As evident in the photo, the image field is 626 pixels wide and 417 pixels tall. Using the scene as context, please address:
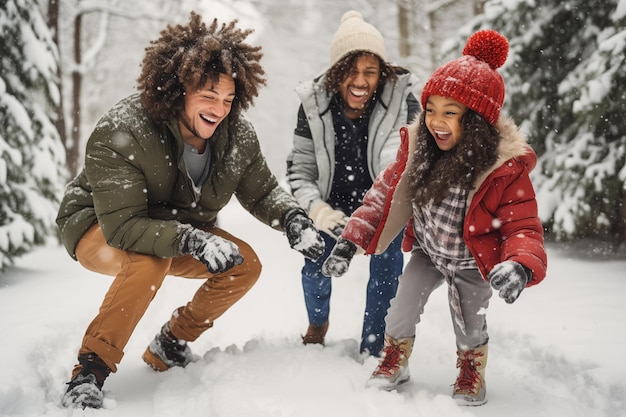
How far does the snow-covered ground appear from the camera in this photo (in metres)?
2.51

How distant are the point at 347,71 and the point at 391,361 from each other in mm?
1640

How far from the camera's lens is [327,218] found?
3.12m

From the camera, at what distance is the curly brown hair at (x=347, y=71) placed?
3322mm

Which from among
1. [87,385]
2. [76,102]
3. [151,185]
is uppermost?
[151,185]

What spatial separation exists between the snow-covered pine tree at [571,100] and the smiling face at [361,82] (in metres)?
2.63

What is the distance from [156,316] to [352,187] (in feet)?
6.31

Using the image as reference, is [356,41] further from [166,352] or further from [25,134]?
[25,134]

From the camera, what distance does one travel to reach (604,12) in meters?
5.82

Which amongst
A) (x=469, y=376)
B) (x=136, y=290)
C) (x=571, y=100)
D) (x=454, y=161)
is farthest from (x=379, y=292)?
(x=571, y=100)

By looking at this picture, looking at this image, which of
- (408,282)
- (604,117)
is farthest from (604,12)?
(408,282)

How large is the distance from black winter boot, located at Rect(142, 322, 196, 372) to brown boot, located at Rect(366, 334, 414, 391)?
104cm

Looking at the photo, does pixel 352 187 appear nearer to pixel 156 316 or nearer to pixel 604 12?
pixel 156 316

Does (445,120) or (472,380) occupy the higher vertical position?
(445,120)

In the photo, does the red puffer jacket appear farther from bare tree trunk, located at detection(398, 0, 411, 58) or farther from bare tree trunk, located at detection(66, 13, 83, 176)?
bare tree trunk, located at detection(398, 0, 411, 58)
